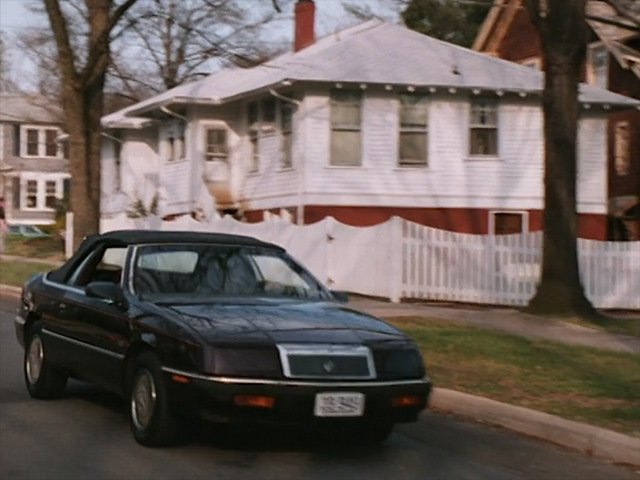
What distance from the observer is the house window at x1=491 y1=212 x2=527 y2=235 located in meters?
29.7

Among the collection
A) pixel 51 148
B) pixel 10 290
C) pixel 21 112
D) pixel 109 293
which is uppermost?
pixel 21 112

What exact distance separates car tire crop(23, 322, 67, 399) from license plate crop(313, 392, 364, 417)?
137 inches

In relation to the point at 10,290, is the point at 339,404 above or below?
above

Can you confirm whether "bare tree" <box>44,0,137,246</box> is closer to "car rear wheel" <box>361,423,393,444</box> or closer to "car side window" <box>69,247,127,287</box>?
"car side window" <box>69,247,127,287</box>

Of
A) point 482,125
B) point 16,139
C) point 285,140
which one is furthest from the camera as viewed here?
point 16,139

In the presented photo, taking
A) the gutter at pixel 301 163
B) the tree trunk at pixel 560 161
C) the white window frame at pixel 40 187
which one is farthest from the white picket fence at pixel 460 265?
the white window frame at pixel 40 187

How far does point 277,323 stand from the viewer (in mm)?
8047

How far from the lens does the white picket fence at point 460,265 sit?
20.4 m

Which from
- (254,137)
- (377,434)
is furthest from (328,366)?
(254,137)

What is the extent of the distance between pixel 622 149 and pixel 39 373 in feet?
88.7

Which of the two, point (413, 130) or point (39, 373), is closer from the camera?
point (39, 373)

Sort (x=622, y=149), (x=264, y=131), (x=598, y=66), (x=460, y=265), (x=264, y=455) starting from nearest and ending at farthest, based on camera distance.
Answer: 1. (x=264, y=455)
2. (x=460, y=265)
3. (x=264, y=131)
4. (x=622, y=149)
5. (x=598, y=66)

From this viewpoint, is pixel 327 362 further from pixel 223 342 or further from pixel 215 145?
pixel 215 145

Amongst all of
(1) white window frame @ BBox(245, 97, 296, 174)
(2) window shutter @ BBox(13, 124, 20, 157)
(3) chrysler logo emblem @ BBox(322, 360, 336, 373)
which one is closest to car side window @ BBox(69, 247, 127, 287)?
(3) chrysler logo emblem @ BBox(322, 360, 336, 373)
